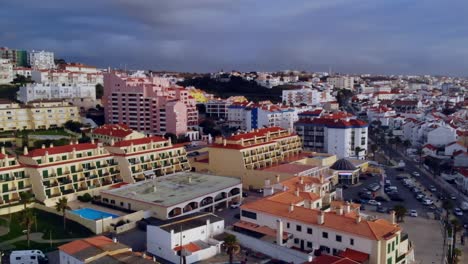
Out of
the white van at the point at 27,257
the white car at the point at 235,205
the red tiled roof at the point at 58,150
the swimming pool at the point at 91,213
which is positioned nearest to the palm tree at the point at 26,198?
the red tiled roof at the point at 58,150

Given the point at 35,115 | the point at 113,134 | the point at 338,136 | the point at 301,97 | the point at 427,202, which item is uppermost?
the point at 301,97

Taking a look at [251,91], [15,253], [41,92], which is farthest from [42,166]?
[251,91]

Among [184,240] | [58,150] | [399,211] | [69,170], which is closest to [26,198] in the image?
[69,170]

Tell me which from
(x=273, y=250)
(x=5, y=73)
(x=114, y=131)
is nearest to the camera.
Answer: (x=273, y=250)

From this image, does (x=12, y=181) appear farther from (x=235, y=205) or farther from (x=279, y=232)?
(x=279, y=232)

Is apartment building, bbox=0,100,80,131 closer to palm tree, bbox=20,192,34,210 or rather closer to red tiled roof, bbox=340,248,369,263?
palm tree, bbox=20,192,34,210
